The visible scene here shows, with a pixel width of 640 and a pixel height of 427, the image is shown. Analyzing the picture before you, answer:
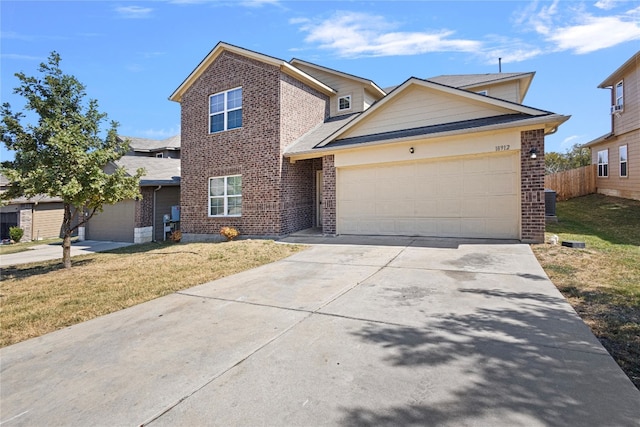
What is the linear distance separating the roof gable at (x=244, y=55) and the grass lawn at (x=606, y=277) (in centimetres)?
1050

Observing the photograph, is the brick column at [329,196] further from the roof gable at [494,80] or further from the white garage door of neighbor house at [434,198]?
the roof gable at [494,80]

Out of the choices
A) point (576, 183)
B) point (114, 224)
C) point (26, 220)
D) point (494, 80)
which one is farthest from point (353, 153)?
point (26, 220)

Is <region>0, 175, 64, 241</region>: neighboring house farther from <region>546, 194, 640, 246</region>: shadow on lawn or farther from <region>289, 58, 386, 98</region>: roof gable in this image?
<region>546, 194, 640, 246</region>: shadow on lawn

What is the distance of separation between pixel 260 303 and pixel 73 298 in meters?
3.69

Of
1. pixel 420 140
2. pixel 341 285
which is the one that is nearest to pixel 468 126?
pixel 420 140

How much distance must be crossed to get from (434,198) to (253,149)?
7.24m

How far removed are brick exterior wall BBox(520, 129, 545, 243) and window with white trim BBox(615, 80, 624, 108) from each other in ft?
46.0

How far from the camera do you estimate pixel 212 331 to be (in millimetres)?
4074

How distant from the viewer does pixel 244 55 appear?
13.6 meters

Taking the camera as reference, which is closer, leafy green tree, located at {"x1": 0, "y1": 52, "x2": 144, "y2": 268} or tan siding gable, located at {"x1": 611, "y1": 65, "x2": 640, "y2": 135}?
leafy green tree, located at {"x1": 0, "y1": 52, "x2": 144, "y2": 268}

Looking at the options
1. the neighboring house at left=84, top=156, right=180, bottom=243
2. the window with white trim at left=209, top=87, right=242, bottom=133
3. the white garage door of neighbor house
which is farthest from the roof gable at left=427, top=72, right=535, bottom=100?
the neighboring house at left=84, top=156, right=180, bottom=243

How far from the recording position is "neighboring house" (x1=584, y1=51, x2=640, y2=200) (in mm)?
16609

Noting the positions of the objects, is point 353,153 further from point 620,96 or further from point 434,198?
point 620,96

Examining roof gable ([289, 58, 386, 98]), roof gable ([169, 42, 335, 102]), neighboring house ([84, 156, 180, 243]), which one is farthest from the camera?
roof gable ([289, 58, 386, 98])
